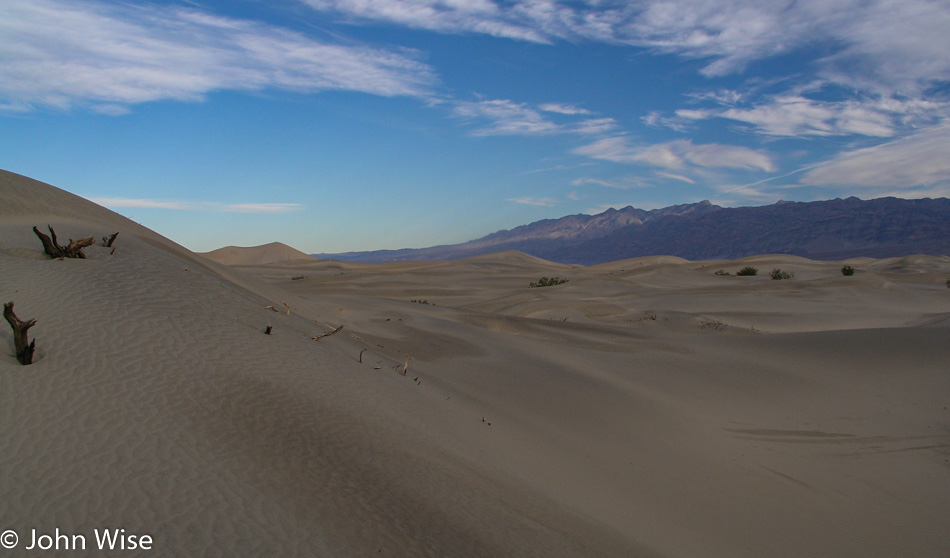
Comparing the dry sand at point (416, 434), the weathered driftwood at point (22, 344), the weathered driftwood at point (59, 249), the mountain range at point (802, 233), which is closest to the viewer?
the dry sand at point (416, 434)

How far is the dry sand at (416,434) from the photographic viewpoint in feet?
9.01

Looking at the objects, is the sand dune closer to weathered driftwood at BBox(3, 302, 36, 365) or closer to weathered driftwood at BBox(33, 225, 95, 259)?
weathered driftwood at BBox(33, 225, 95, 259)

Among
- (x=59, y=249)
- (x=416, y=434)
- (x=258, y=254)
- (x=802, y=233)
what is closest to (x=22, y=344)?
(x=59, y=249)

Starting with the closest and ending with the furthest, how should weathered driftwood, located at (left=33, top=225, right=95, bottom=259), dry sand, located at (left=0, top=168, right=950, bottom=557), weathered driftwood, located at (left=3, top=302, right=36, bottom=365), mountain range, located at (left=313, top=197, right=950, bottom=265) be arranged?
dry sand, located at (left=0, top=168, right=950, bottom=557)
weathered driftwood, located at (left=3, top=302, right=36, bottom=365)
weathered driftwood, located at (left=33, top=225, right=95, bottom=259)
mountain range, located at (left=313, top=197, right=950, bottom=265)

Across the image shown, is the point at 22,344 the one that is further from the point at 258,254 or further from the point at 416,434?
the point at 258,254

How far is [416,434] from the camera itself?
→ 13.6 ft

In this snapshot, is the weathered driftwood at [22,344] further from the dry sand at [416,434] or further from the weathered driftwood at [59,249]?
the weathered driftwood at [59,249]

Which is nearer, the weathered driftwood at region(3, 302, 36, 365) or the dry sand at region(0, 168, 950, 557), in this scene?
the dry sand at region(0, 168, 950, 557)

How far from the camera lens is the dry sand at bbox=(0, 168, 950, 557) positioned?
2746mm

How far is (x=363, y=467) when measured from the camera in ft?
11.1

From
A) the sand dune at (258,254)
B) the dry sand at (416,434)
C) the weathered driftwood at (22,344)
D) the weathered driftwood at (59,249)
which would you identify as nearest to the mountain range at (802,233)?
the sand dune at (258,254)

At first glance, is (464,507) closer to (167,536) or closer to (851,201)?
(167,536)

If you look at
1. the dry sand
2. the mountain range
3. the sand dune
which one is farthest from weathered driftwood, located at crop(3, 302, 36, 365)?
the mountain range

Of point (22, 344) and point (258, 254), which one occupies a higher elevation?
point (258, 254)
